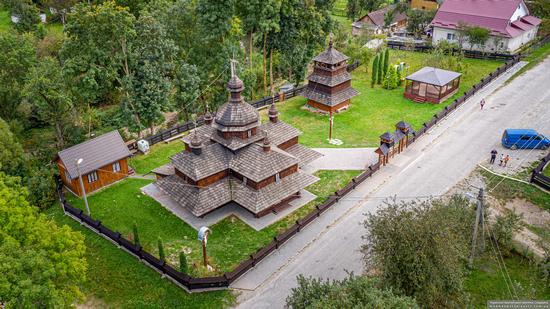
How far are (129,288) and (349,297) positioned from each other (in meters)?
13.5

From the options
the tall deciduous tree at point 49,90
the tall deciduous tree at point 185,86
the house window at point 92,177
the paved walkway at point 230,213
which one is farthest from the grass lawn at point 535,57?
the tall deciduous tree at point 49,90

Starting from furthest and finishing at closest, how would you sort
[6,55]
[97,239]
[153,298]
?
[6,55] → [97,239] → [153,298]

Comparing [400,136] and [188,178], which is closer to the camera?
[188,178]

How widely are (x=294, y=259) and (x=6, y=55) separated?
113ft

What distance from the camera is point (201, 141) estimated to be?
30844 millimetres

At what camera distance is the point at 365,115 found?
47.2 meters

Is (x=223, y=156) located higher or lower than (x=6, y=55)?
lower

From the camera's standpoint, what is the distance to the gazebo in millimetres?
48375

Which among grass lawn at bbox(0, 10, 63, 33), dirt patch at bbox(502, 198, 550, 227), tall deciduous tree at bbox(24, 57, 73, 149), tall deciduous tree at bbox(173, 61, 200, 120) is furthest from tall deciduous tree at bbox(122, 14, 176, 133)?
grass lawn at bbox(0, 10, 63, 33)

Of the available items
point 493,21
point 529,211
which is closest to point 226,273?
point 529,211

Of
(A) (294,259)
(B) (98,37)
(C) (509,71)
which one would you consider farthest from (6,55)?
(C) (509,71)

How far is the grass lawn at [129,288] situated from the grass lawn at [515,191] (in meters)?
21.1

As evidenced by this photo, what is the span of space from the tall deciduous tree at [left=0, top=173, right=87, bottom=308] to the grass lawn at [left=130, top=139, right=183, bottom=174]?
14.1m

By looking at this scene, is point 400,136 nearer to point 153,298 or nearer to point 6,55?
point 153,298
